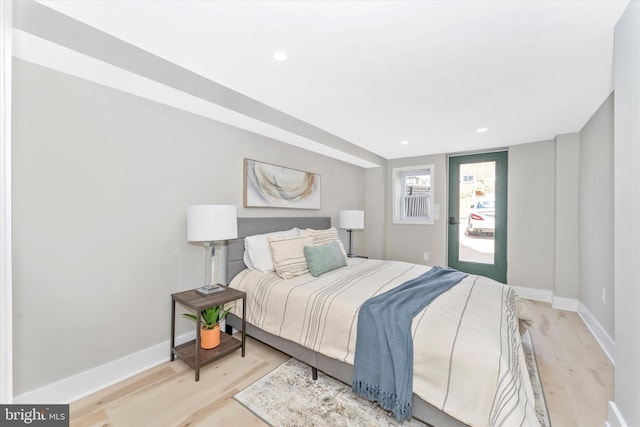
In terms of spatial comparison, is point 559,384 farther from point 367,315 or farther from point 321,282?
point 321,282

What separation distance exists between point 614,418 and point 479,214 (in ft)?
10.6

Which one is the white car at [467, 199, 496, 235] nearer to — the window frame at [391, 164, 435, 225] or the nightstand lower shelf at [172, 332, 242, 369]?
the window frame at [391, 164, 435, 225]

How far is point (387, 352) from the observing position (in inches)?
62.6

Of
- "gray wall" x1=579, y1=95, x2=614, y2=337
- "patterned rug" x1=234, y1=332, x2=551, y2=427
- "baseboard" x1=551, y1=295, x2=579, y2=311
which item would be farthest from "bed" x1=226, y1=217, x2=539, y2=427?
"baseboard" x1=551, y1=295, x2=579, y2=311

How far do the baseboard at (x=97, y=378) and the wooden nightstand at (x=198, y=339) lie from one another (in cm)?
13

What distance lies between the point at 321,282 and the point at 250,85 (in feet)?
5.95

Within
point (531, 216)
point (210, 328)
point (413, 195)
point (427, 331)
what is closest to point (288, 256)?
point (210, 328)

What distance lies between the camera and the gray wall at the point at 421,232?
4512 millimetres

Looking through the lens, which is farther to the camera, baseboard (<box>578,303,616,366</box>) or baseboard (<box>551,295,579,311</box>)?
baseboard (<box>551,295,579,311</box>)

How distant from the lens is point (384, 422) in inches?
62.2

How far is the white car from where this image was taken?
167 inches

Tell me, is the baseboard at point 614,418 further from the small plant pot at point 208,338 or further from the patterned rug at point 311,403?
the small plant pot at point 208,338

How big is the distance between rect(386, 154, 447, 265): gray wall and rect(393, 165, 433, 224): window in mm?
78

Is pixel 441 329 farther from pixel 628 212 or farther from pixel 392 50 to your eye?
pixel 392 50
